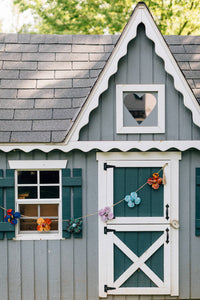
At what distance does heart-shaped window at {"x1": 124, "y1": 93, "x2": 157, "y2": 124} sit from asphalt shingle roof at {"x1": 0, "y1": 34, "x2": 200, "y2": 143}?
2.67 feet

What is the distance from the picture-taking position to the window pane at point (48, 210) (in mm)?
6156

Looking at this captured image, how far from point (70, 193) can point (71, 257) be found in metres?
1.09

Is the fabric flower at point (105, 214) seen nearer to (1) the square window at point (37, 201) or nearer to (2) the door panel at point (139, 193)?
(2) the door panel at point (139, 193)

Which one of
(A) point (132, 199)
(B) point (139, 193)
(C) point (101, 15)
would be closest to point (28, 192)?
(A) point (132, 199)

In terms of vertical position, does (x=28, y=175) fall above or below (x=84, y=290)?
above

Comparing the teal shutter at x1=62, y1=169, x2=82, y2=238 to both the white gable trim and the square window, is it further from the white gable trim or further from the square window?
the white gable trim

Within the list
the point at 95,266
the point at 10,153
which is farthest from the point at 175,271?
the point at 10,153

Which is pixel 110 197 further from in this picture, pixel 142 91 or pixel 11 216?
pixel 142 91

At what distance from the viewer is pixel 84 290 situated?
Answer: 6.08 meters

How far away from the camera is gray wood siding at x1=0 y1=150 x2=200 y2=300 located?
19.8ft

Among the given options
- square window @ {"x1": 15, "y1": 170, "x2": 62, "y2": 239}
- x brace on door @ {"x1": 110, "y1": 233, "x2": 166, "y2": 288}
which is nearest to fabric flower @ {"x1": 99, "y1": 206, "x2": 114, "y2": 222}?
x brace on door @ {"x1": 110, "y1": 233, "x2": 166, "y2": 288}

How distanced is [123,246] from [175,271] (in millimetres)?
983

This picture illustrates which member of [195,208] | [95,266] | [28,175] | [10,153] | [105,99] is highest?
[105,99]

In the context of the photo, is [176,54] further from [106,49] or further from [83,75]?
[83,75]
